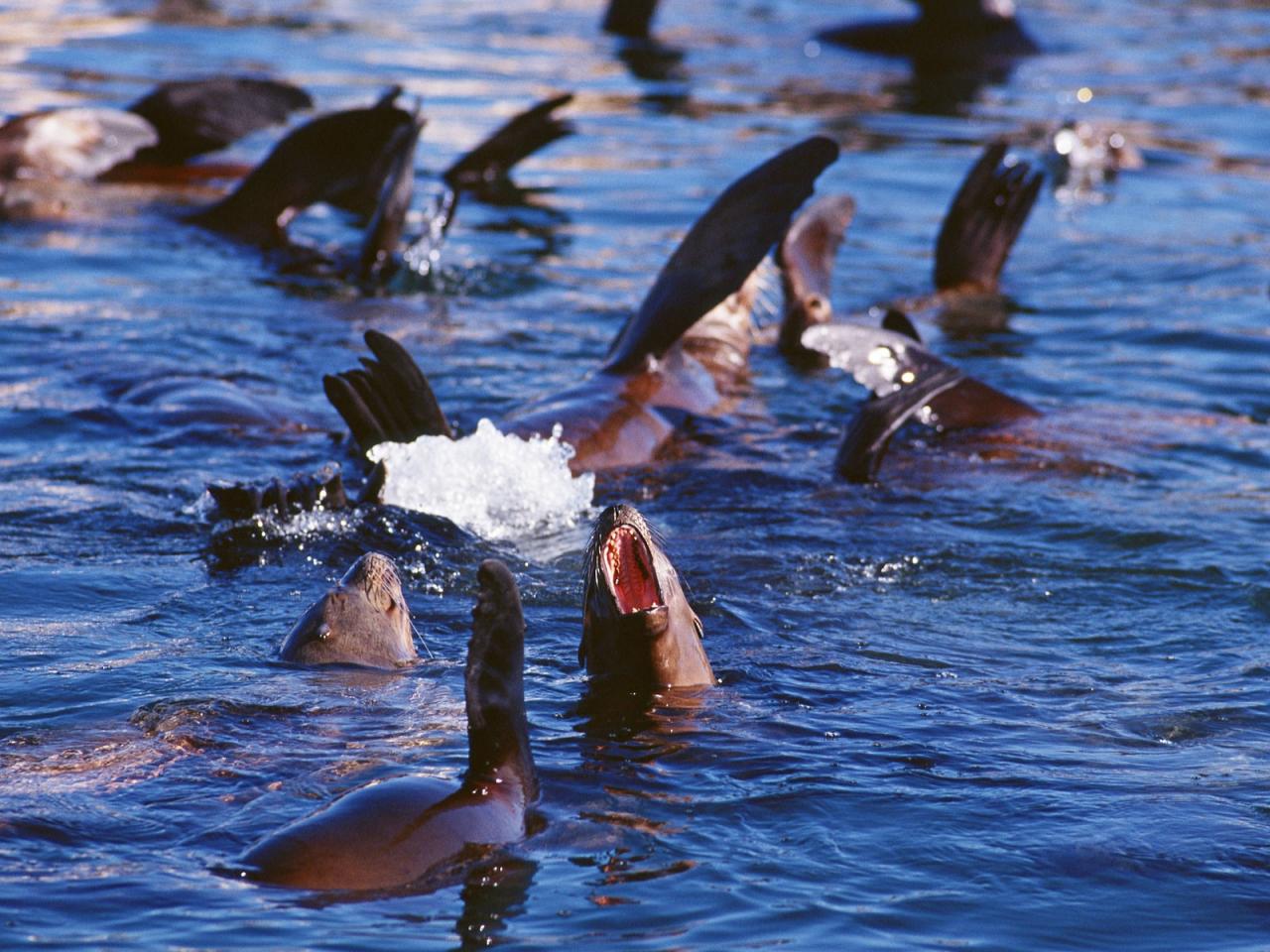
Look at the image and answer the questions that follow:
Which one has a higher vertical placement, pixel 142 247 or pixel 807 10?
pixel 807 10

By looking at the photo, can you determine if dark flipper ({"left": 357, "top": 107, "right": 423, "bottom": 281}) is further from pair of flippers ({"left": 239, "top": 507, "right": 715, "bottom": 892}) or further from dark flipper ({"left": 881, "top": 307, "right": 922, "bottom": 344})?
pair of flippers ({"left": 239, "top": 507, "right": 715, "bottom": 892})

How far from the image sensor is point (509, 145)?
10477 millimetres

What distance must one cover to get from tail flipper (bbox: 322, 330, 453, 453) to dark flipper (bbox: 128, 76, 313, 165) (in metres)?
4.57

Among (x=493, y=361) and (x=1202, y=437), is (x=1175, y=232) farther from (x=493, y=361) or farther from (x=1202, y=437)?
(x=493, y=361)

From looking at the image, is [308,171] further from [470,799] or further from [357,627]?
[470,799]

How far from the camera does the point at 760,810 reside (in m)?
3.58

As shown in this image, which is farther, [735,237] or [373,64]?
[373,64]

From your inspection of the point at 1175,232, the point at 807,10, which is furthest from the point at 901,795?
the point at 807,10

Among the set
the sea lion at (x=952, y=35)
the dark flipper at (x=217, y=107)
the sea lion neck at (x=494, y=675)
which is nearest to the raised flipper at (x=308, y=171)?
the dark flipper at (x=217, y=107)

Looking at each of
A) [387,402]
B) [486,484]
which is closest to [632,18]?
[387,402]

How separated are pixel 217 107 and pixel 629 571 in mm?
6680

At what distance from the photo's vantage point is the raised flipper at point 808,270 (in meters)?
7.88

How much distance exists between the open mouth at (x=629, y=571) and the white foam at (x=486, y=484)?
1395mm

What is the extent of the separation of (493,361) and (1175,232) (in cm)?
468
